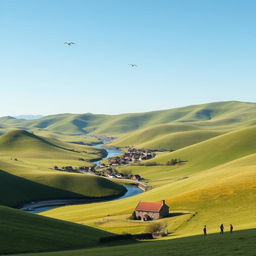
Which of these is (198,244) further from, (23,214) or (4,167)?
(4,167)

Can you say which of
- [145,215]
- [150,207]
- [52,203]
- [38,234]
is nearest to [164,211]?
[150,207]

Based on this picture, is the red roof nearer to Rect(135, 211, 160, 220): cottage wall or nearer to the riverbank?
Rect(135, 211, 160, 220): cottage wall

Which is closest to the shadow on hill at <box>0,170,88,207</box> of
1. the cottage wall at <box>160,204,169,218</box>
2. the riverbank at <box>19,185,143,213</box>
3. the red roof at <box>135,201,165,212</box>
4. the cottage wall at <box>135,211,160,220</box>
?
the riverbank at <box>19,185,143,213</box>

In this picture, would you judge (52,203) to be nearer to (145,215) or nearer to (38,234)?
(145,215)

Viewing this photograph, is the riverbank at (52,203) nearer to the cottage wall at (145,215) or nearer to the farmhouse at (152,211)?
the cottage wall at (145,215)

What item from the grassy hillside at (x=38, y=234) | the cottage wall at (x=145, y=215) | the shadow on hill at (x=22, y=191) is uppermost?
the shadow on hill at (x=22, y=191)

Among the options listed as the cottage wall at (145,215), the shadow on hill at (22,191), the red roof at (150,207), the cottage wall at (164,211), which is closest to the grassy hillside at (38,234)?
the cottage wall at (145,215)
